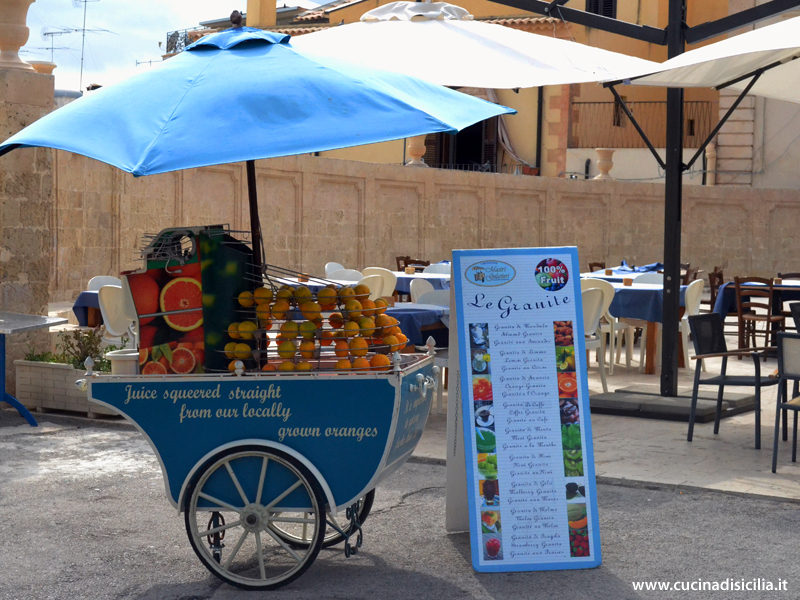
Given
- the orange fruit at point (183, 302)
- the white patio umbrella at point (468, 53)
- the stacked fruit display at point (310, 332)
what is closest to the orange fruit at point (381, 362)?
the stacked fruit display at point (310, 332)

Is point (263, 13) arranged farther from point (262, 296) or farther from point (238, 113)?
point (238, 113)

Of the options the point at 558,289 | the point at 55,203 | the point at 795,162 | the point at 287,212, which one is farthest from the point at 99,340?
the point at 795,162

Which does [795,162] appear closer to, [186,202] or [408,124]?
[186,202]

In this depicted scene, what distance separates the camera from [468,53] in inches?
267

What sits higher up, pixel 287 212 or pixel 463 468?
pixel 287 212

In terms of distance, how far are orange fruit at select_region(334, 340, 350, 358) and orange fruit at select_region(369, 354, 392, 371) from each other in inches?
4.1

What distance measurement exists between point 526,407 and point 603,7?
2413 cm

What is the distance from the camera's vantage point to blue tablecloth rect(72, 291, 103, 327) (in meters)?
9.07

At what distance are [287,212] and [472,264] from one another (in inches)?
460

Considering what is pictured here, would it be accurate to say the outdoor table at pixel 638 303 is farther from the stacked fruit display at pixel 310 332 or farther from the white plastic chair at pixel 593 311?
the stacked fruit display at pixel 310 332

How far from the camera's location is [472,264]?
3848 millimetres

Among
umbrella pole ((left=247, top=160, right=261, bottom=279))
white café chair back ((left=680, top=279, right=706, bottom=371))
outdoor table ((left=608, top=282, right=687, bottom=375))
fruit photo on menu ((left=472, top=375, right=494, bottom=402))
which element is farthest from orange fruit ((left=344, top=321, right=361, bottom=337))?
white café chair back ((left=680, top=279, right=706, bottom=371))

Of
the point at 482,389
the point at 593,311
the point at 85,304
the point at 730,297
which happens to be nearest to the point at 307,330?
the point at 482,389

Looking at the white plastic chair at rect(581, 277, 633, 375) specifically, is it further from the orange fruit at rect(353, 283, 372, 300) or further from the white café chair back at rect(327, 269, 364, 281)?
the orange fruit at rect(353, 283, 372, 300)
